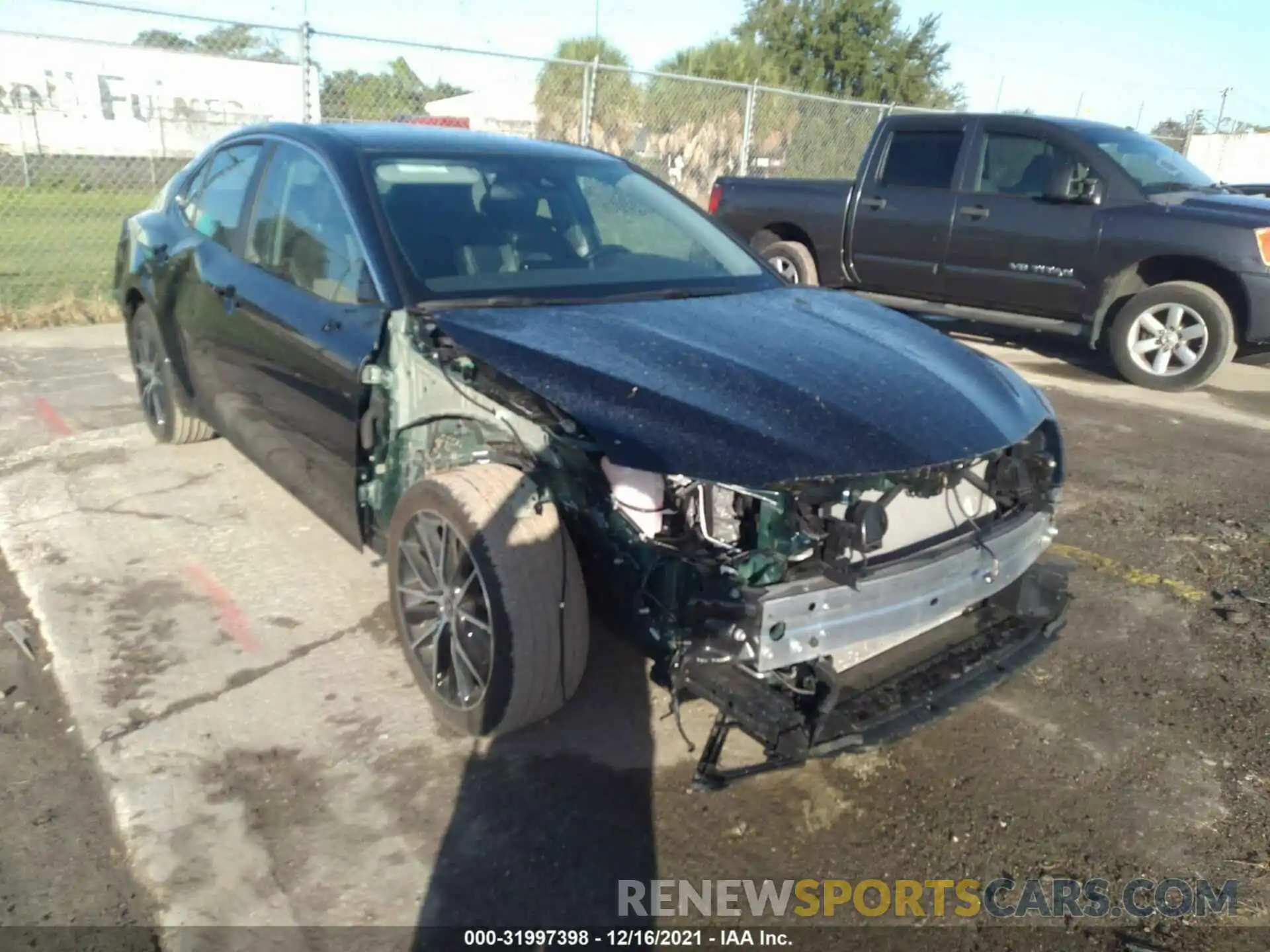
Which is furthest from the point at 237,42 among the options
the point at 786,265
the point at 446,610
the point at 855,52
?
the point at 855,52

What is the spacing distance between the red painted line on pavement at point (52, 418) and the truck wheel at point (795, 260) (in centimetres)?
596

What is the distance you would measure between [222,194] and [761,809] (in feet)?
11.3

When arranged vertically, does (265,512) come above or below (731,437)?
below

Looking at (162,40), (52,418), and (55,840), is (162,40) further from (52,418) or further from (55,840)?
(55,840)

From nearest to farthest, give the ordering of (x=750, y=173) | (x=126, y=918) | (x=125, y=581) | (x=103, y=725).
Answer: (x=126, y=918)
(x=103, y=725)
(x=125, y=581)
(x=750, y=173)

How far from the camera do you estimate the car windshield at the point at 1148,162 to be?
7707mm

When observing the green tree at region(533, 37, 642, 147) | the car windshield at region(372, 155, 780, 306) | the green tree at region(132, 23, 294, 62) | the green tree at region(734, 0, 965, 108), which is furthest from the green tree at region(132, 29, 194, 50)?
the green tree at region(734, 0, 965, 108)

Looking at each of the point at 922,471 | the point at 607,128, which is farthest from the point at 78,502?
the point at 607,128

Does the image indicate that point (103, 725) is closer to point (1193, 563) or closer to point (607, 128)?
point (1193, 563)

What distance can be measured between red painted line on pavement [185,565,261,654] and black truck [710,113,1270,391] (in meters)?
5.28

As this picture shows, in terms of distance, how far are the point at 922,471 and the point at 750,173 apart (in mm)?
11948

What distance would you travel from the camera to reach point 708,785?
2.53 metres

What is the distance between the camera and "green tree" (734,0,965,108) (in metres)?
30.6
